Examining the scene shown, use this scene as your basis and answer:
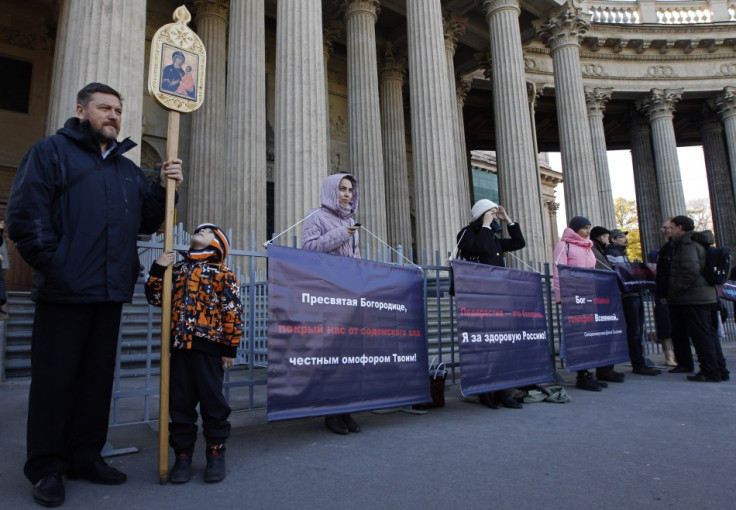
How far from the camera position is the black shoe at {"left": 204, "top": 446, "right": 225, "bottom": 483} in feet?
9.18

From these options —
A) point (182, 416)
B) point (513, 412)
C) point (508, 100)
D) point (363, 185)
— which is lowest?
point (513, 412)

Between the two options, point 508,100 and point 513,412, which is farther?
point 508,100

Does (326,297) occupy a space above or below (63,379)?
above

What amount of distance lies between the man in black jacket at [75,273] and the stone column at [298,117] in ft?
19.7

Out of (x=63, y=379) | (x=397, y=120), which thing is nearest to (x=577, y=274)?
(x=63, y=379)

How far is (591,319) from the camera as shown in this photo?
6.17 meters

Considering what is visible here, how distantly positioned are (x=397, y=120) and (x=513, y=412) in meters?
13.7

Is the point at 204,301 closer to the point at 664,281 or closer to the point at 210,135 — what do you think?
the point at 664,281

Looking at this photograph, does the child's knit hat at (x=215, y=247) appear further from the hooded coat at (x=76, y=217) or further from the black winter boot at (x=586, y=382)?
the black winter boot at (x=586, y=382)

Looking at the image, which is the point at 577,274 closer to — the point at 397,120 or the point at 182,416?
the point at 182,416

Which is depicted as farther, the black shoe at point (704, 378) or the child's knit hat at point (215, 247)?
the black shoe at point (704, 378)

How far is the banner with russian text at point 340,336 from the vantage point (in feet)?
11.6

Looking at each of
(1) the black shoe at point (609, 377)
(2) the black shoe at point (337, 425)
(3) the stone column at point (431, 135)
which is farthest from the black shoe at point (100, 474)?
(3) the stone column at point (431, 135)

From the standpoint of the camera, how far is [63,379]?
8.74 feet
